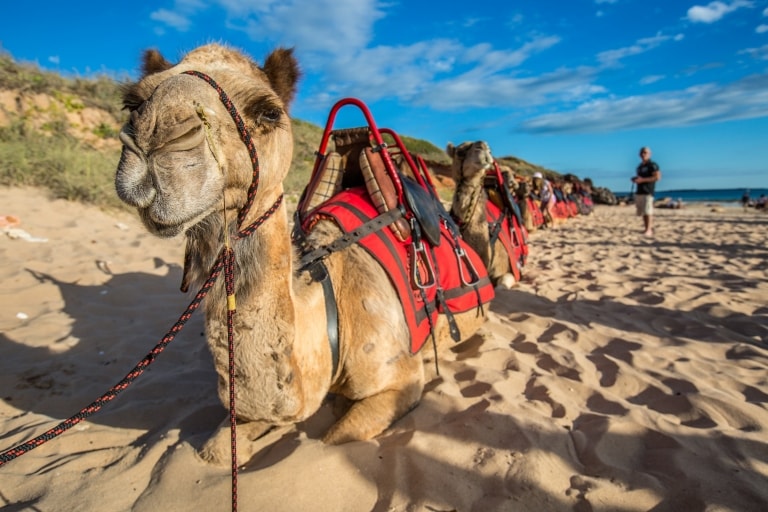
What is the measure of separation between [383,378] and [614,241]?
901 centimetres

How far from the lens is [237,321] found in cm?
153

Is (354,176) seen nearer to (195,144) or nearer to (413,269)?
(413,269)

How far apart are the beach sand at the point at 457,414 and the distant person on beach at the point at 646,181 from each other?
659cm

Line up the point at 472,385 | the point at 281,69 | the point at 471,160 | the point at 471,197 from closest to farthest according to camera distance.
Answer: the point at 281,69
the point at 472,385
the point at 471,160
the point at 471,197

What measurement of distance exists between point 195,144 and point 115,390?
761mm

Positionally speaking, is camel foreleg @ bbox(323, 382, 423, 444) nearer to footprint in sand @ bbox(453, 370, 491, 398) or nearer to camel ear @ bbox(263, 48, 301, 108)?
footprint in sand @ bbox(453, 370, 491, 398)

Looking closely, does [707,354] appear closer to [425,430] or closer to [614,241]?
[425,430]

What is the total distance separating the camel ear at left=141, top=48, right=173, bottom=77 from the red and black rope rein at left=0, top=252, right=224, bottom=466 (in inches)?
29.6

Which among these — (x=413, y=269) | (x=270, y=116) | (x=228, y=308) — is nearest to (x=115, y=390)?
(x=228, y=308)

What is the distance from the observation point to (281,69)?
1618mm

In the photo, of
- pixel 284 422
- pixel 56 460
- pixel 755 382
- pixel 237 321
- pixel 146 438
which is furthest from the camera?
pixel 755 382

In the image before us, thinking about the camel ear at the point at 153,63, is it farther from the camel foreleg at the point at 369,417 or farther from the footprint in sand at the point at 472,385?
the footprint in sand at the point at 472,385

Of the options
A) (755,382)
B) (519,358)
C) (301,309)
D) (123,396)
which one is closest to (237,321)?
(301,309)

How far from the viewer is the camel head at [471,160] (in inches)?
152
